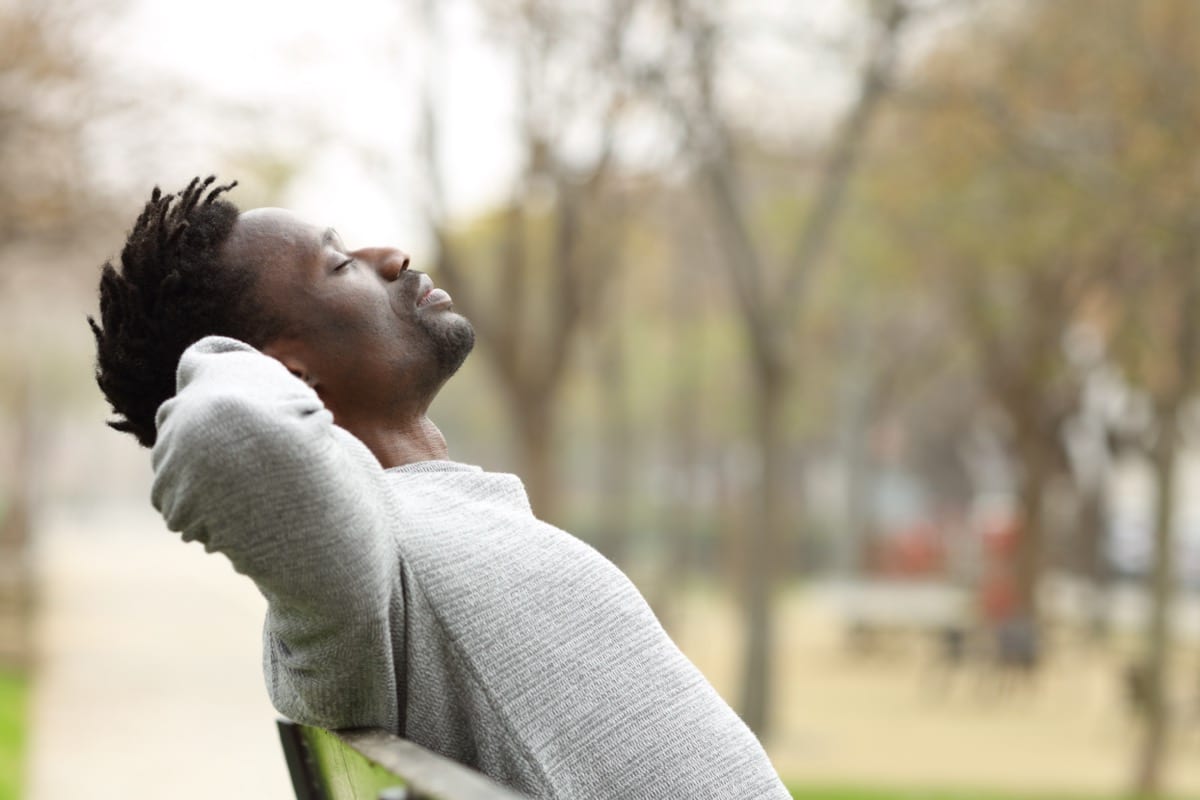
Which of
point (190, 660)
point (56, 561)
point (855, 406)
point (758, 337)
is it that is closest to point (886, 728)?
point (758, 337)

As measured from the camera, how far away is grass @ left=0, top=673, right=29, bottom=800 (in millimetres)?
8719

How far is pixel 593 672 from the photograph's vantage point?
6.39 ft

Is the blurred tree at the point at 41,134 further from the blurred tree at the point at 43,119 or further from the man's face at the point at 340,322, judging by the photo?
the man's face at the point at 340,322

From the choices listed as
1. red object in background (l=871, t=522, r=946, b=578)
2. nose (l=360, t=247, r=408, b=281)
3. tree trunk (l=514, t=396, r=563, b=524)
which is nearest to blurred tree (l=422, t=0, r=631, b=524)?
tree trunk (l=514, t=396, r=563, b=524)

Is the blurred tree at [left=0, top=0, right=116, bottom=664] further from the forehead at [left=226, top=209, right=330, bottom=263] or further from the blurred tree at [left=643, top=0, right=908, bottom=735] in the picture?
the forehead at [left=226, top=209, right=330, bottom=263]

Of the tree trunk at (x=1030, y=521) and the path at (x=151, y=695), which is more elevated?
the tree trunk at (x=1030, y=521)

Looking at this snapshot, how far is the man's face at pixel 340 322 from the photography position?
2.17 metres

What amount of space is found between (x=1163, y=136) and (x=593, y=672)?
365 inches

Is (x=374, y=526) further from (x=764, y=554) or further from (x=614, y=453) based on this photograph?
(x=614, y=453)

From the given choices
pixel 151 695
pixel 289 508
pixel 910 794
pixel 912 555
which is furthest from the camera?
pixel 912 555

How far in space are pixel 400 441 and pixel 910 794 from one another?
9.50 meters

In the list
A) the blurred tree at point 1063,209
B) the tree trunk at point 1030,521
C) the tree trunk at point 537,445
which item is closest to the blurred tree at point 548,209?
the tree trunk at point 537,445

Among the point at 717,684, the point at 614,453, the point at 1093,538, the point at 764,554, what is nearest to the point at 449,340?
the point at 764,554

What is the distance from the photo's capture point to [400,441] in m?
2.23
